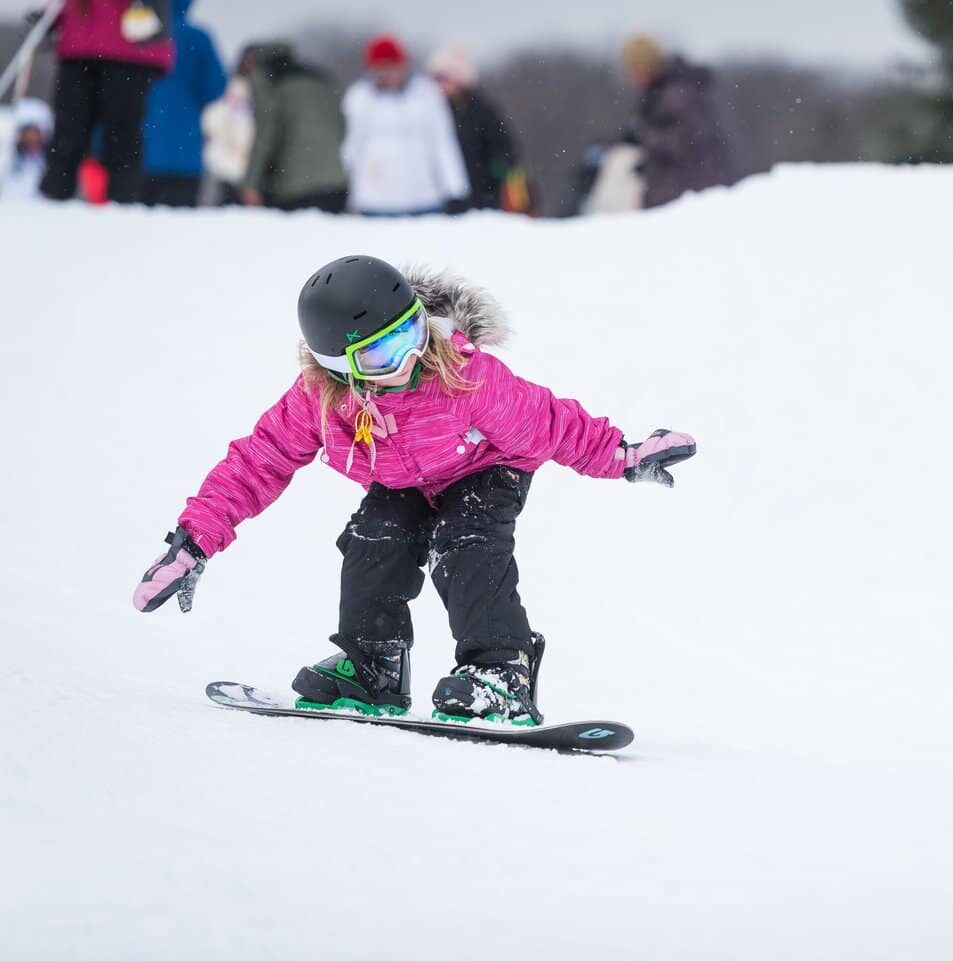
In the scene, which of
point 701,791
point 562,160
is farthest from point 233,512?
point 562,160

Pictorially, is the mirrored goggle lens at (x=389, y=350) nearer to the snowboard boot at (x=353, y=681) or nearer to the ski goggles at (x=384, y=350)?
the ski goggles at (x=384, y=350)

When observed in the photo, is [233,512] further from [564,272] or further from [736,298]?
[564,272]

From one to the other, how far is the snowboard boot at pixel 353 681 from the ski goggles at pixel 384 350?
0.74 meters

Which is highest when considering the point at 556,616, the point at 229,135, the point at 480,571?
the point at 229,135

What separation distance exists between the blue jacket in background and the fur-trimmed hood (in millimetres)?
5156

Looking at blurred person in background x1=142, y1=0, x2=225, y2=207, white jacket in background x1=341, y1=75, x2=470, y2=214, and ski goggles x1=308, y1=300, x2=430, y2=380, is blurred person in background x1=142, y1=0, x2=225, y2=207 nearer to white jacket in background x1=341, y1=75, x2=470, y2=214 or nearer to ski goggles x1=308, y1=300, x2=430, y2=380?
white jacket in background x1=341, y1=75, x2=470, y2=214

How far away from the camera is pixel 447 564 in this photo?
3.23 m

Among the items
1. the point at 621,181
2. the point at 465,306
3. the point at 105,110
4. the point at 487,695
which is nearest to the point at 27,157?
the point at 105,110

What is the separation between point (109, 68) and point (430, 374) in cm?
516

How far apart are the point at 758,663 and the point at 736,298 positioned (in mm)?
2827

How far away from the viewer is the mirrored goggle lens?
119 inches

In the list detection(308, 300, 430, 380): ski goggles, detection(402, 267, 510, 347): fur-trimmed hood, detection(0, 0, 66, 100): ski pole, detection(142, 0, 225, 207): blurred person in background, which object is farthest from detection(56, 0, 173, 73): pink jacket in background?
detection(308, 300, 430, 380): ski goggles

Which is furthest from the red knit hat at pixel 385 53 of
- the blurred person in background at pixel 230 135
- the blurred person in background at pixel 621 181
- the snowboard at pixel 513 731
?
the snowboard at pixel 513 731

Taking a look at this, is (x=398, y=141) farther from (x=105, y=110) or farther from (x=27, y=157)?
(x=27, y=157)
